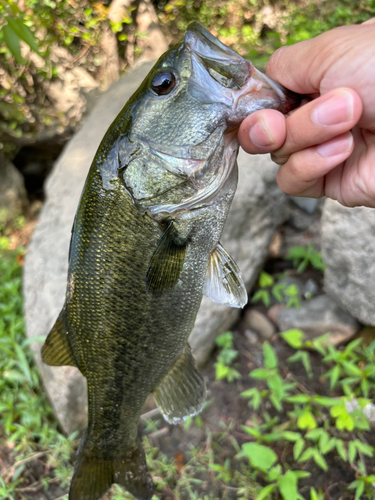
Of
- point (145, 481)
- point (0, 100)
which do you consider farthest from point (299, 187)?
point (0, 100)

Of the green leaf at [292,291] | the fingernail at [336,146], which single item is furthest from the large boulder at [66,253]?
the fingernail at [336,146]

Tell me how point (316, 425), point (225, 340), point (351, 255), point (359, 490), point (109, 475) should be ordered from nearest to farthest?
1. point (109, 475)
2. point (359, 490)
3. point (316, 425)
4. point (351, 255)
5. point (225, 340)

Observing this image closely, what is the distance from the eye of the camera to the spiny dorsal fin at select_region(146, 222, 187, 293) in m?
1.31

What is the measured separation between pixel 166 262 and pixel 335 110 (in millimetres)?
756

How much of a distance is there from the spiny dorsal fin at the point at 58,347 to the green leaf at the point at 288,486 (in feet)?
4.55

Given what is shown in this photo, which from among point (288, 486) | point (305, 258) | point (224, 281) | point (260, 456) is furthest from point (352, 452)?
point (305, 258)

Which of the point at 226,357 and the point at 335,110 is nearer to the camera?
the point at 335,110

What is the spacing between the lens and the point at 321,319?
9.34 ft

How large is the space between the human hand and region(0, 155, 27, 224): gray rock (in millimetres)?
4208

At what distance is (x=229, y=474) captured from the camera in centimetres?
239

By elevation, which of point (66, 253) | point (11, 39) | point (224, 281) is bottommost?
point (66, 253)

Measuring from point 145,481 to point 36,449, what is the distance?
1.31m

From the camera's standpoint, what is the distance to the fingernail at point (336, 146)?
1251 millimetres

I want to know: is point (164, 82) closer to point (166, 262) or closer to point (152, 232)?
point (152, 232)
